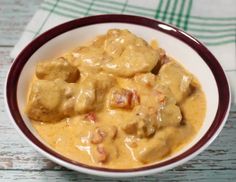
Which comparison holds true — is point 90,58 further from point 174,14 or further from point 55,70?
point 174,14

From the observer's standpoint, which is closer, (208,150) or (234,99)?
(208,150)

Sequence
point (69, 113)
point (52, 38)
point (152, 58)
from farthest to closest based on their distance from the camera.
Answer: point (52, 38) → point (152, 58) → point (69, 113)

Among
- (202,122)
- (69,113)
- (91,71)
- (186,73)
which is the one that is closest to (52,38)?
(91,71)

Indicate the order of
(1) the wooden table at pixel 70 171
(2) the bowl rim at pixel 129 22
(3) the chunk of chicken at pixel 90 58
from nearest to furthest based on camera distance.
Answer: (2) the bowl rim at pixel 129 22, (1) the wooden table at pixel 70 171, (3) the chunk of chicken at pixel 90 58

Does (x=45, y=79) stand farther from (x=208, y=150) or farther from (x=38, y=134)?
(x=208, y=150)

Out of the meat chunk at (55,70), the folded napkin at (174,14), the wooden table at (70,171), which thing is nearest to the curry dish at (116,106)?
the meat chunk at (55,70)

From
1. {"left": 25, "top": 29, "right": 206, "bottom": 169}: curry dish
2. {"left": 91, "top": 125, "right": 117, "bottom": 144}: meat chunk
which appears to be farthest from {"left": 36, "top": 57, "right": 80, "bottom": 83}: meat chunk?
{"left": 91, "top": 125, "right": 117, "bottom": 144}: meat chunk

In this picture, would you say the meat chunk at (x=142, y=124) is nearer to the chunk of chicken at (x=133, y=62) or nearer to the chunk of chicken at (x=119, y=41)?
→ the chunk of chicken at (x=133, y=62)
